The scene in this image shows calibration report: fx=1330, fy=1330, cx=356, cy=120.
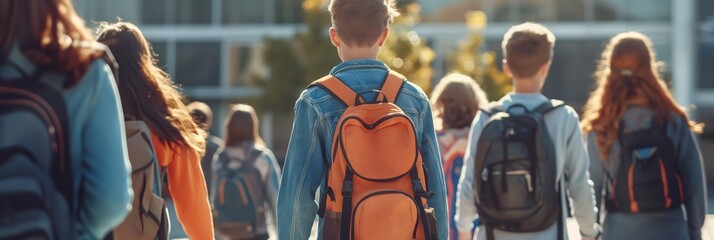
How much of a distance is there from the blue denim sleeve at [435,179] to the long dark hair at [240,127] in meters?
6.01

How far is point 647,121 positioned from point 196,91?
121 ft

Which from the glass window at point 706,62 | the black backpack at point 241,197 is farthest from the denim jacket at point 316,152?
the glass window at point 706,62

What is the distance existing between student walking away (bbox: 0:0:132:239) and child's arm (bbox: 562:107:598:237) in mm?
3056

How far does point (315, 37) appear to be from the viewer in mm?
37688

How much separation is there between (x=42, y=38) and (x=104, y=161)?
0.34m

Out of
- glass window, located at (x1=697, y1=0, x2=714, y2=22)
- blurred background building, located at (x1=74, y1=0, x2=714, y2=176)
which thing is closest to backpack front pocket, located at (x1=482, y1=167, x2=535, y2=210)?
blurred background building, located at (x1=74, y1=0, x2=714, y2=176)

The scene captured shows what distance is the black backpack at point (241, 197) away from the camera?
10.9 meters

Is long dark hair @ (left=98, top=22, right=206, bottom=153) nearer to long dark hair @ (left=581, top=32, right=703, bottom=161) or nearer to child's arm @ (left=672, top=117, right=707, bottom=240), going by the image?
long dark hair @ (left=581, top=32, right=703, bottom=161)

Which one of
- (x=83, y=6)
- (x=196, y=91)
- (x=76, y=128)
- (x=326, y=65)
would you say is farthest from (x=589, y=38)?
(x=76, y=128)

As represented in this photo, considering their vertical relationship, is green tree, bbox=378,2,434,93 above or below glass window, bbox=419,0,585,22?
below

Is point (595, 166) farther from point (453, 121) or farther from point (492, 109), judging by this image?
point (453, 121)

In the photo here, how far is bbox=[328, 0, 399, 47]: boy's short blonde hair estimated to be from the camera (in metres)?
4.78

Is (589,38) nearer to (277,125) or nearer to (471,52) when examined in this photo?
(277,125)

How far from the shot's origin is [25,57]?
3.24m
